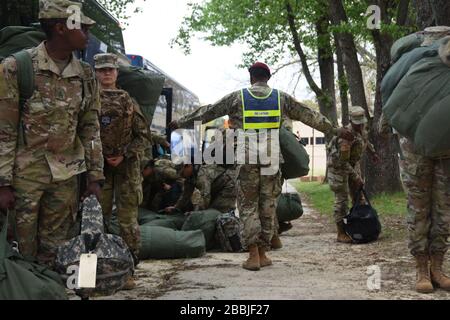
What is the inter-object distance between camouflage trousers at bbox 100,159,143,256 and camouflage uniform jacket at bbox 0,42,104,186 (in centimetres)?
109

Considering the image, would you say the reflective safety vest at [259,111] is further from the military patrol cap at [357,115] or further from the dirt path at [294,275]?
the military patrol cap at [357,115]

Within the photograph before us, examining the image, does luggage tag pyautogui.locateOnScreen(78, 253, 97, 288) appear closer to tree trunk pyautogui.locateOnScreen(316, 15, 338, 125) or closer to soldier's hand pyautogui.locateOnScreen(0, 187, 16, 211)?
soldier's hand pyautogui.locateOnScreen(0, 187, 16, 211)

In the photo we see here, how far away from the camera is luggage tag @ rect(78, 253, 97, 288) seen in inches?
142

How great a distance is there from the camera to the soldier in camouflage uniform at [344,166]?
8.53m

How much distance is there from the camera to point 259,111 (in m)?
6.35

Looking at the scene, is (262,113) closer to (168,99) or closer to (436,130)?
(436,130)

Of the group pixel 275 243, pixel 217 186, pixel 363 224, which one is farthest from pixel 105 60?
pixel 363 224

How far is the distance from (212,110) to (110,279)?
113 inches

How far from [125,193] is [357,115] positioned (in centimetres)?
409

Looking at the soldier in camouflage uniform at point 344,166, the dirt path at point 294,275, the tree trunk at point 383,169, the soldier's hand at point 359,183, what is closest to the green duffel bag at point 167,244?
the dirt path at point 294,275

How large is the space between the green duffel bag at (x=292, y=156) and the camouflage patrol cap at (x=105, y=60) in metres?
2.50

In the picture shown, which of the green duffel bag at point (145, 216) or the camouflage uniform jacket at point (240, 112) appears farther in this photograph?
the green duffel bag at point (145, 216)

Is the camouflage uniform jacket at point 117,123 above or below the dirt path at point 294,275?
above

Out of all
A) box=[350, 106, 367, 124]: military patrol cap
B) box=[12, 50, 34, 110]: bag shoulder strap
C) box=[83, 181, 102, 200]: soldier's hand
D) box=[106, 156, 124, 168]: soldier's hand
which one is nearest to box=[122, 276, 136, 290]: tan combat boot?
box=[106, 156, 124, 168]: soldier's hand
